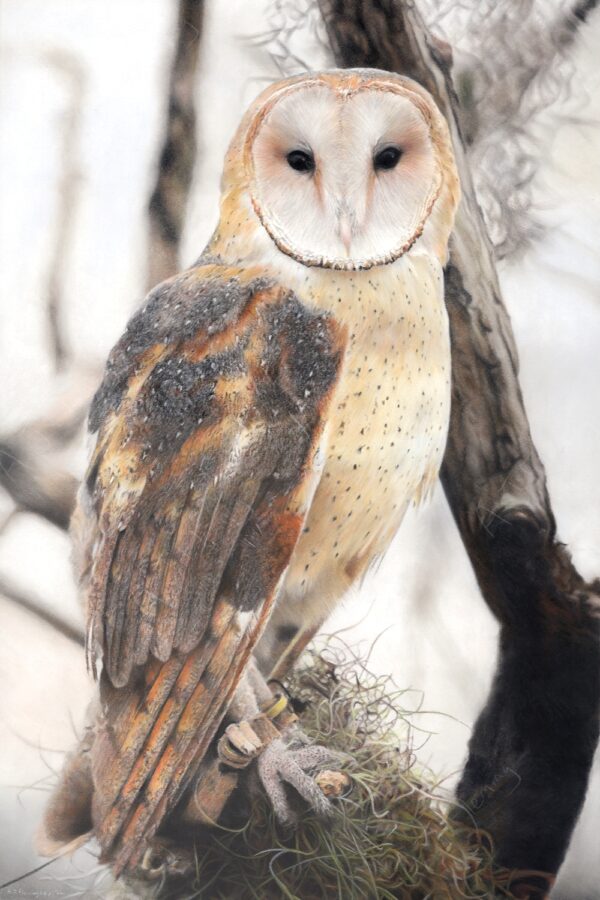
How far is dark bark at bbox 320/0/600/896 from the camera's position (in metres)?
1.41

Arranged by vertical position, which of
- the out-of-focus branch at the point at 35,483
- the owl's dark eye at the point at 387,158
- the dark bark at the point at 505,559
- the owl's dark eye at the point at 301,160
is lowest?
the out-of-focus branch at the point at 35,483

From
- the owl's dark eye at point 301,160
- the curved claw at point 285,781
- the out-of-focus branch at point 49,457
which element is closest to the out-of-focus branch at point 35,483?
the out-of-focus branch at point 49,457

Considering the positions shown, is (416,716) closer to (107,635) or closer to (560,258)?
(107,635)

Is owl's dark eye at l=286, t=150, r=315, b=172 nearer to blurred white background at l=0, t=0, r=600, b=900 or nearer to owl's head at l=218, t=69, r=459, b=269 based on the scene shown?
owl's head at l=218, t=69, r=459, b=269

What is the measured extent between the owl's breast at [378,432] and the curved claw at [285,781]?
0.90ft

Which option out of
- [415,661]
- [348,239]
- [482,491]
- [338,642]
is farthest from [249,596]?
[348,239]

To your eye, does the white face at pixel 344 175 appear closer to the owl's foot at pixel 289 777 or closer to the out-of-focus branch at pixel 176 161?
the out-of-focus branch at pixel 176 161

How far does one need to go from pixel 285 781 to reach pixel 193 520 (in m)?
0.47

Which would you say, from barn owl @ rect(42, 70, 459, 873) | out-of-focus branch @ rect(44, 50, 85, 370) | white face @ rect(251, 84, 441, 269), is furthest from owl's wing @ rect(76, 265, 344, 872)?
out-of-focus branch @ rect(44, 50, 85, 370)

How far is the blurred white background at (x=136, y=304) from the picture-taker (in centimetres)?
142

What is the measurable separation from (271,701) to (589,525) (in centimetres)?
65

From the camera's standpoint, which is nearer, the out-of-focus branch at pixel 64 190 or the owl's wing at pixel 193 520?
the owl's wing at pixel 193 520

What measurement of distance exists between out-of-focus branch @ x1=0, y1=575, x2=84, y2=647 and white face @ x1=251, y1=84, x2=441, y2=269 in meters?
0.74

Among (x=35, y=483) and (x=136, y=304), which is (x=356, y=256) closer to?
(x=136, y=304)
